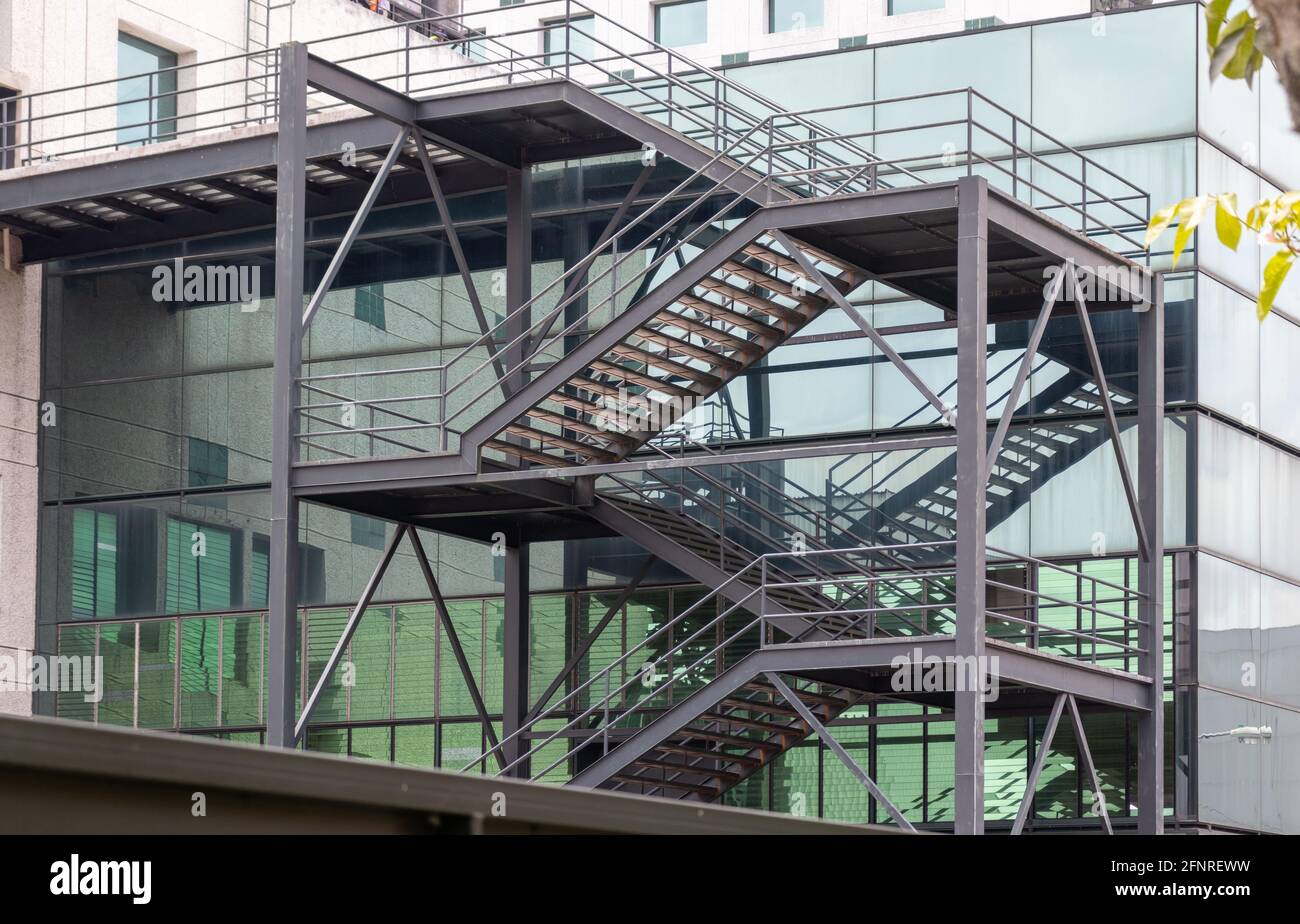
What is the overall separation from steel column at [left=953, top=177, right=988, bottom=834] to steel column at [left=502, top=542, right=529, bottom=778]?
6.31 meters

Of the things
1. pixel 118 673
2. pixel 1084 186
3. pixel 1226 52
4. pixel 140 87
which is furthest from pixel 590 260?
pixel 1226 52

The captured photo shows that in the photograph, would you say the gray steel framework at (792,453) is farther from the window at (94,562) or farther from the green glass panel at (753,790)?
the window at (94,562)

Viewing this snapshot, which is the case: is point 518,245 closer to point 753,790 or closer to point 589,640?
point 589,640

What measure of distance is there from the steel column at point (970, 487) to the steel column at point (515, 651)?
20.7ft

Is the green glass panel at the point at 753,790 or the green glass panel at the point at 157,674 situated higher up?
the green glass panel at the point at 157,674

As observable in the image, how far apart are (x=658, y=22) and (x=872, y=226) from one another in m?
40.7

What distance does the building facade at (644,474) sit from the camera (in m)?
21.8

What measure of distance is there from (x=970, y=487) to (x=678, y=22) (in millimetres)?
43091

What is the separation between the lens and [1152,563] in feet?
66.2

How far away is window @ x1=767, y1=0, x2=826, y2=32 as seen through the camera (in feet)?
188

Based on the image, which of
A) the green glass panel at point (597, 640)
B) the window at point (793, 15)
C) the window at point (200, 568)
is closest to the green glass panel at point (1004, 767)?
the green glass panel at point (597, 640)

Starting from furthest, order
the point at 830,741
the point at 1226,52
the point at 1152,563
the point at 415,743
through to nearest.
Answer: the point at 415,743
the point at 1152,563
the point at 830,741
the point at 1226,52

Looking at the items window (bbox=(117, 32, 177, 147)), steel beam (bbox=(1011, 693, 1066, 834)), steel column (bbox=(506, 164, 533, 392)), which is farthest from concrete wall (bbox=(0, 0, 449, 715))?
steel beam (bbox=(1011, 693, 1066, 834))
